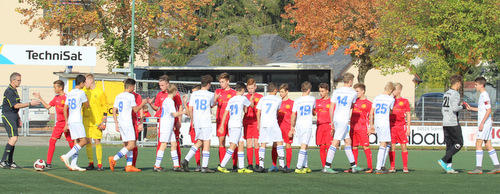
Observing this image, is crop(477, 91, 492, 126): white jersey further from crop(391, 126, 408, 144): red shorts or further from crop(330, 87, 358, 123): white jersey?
crop(330, 87, 358, 123): white jersey

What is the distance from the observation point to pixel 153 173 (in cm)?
1288

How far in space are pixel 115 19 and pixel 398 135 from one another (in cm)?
2231

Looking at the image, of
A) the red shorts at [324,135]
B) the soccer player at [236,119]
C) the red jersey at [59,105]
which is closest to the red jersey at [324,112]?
the red shorts at [324,135]

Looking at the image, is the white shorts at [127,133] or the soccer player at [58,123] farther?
the soccer player at [58,123]

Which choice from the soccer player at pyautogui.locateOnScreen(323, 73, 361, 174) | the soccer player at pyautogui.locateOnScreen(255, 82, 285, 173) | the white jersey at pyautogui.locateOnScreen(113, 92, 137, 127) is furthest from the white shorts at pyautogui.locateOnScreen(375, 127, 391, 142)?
the white jersey at pyautogui.locateOnScreen(113, 92, 137, 127)

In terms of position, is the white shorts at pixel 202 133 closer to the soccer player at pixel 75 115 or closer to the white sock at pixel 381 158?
the soccer player at pixel 75 115

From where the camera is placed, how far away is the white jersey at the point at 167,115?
1297cm

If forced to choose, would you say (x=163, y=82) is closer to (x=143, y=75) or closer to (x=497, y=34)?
(x=497, y=34)

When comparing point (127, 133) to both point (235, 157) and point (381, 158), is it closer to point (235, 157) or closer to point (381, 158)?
point (235, 157)

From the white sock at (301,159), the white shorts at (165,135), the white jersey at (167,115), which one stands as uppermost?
the white jersey at (167,115)

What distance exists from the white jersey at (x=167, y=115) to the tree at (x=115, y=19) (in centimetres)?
1997

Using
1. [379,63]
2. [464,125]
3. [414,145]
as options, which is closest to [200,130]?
[414,145]

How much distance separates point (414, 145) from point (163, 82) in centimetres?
1385

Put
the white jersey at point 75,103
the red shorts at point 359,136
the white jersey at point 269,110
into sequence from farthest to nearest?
1. the red shorts at point 359,136
2. the white jersey at point 269,110
3. the white jersey at point 75,103
